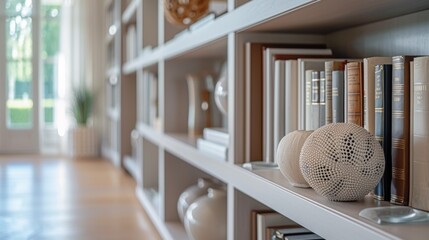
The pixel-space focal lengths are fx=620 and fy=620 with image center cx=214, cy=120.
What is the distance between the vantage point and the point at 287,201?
118 centimetres

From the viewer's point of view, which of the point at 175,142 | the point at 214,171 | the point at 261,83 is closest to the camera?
the point at 261,83

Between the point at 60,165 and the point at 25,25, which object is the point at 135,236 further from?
the point at 25,25

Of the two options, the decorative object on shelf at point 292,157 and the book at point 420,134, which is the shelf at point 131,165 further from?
the book at point 420,134

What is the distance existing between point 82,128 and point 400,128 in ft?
17.9

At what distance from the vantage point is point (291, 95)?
1.46 metres

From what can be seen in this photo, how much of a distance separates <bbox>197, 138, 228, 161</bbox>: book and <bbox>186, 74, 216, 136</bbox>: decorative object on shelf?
627 mm

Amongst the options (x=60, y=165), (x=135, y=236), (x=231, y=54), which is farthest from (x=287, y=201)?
(x=60, y=165)

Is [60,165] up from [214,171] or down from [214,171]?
down

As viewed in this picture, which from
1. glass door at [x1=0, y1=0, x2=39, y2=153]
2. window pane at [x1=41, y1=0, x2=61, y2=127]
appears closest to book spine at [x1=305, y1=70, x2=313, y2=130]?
glass door at [x1=0, y1=0, x2=39, y2=153]

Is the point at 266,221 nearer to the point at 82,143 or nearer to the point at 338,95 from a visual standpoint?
the point at 338,95

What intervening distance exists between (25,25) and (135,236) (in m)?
4.69

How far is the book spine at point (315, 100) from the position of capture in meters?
1.33

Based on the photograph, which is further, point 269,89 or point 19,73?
point 19,73

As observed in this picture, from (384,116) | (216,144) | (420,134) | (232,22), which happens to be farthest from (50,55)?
(420,134)
